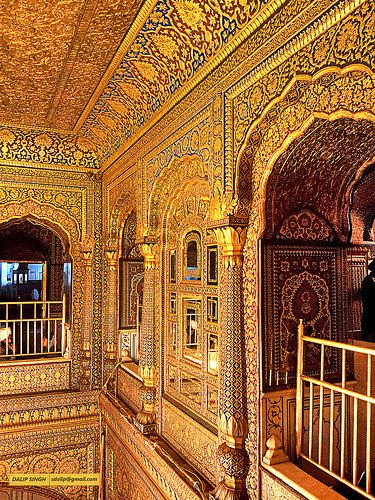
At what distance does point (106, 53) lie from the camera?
3.87 metres

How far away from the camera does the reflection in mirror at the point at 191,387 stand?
4051 mm

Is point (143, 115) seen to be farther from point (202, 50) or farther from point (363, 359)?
point (363, 359)

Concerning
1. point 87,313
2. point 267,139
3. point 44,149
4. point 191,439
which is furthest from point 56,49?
point 87,313

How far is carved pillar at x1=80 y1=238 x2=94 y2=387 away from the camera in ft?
21.4

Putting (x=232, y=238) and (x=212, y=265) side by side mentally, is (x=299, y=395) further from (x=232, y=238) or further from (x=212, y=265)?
(x=212, y=265)

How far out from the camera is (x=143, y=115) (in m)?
4.88

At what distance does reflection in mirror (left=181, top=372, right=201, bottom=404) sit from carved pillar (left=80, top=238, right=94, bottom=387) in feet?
8.61

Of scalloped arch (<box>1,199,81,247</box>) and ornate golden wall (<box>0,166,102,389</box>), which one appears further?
ornate golden wall (<box>0,166,102,389</box>)

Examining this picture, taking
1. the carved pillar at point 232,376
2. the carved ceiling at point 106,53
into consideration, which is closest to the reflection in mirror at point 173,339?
the carved pillar at point 232,376

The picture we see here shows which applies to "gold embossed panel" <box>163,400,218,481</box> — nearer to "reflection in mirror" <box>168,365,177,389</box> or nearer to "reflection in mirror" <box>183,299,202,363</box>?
"reflection in mirror" <box>168,365,177,389</box>

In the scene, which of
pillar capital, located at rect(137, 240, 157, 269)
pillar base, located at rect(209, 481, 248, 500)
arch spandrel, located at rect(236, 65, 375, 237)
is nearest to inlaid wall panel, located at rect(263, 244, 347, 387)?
arch spandrel, located at rect(236, 65, 375, 237)

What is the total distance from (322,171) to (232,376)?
1577mm

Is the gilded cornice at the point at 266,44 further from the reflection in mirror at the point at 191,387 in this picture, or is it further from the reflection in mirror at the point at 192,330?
the reflection in mirror at the point at 191,387

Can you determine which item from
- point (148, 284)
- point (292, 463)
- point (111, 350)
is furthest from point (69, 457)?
point (292, 463)
